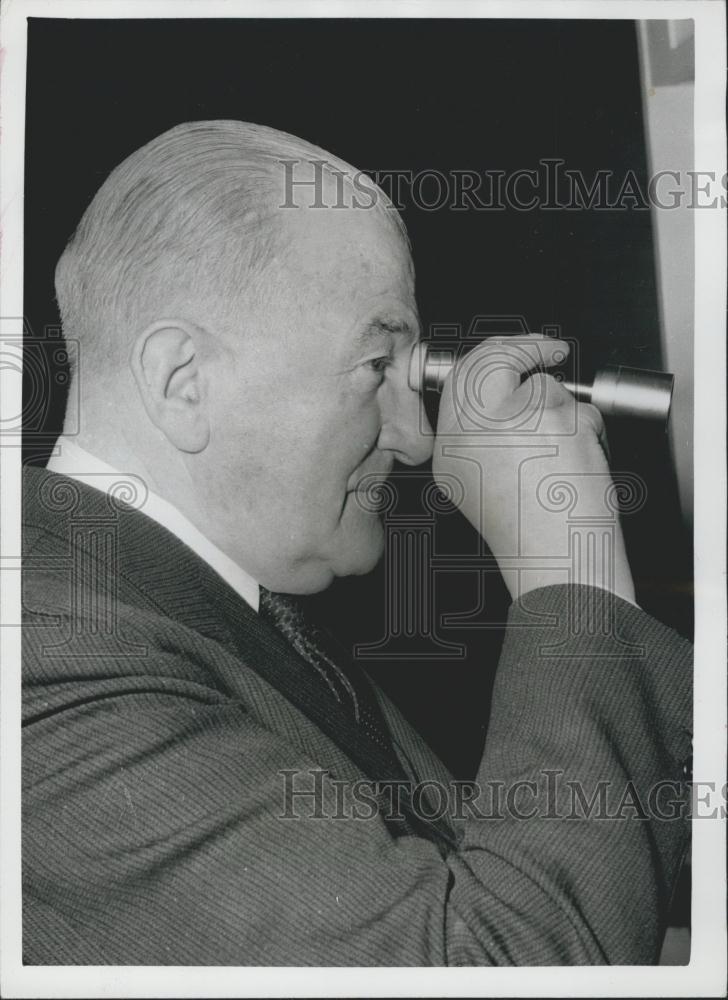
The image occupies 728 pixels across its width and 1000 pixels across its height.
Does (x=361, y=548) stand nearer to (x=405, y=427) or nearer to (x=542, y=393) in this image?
(x=405, y=427)

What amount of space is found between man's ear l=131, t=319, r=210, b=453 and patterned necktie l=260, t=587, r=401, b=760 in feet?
0.72

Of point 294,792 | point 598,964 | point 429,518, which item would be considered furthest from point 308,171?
point 598,964

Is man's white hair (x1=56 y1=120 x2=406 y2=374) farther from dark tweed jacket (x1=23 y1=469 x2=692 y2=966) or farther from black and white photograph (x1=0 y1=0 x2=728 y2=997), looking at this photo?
dark tweed jacket (x1=23 y1=469 x2=692 y2=966)

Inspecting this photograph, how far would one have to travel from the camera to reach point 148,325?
3.76 ft

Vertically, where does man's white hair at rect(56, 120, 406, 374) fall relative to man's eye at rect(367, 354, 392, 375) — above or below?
above

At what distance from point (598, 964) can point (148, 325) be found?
874 mm

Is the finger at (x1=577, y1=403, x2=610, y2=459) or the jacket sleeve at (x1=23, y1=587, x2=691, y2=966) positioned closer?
the jacket sleeve at (x1=23, y1=587, x2=691, y2=966)

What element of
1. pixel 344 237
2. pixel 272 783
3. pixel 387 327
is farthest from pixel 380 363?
pixel 272 783

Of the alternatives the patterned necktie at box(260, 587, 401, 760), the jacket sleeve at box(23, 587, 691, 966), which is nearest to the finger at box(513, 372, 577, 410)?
the jacket sleeve at box(23, 587, 691, 966)

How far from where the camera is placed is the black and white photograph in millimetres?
1084

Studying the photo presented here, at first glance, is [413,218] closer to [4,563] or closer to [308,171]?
[308,171]

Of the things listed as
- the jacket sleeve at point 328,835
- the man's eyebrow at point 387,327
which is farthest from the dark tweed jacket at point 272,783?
the man's eyebrow at point 387,327

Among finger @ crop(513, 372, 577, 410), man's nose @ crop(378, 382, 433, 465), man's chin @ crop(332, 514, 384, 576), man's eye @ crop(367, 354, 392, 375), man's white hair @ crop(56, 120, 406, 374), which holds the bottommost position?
man's chin @ crop(332, 514, 384, 576)

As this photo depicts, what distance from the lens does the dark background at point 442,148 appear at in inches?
47.5
